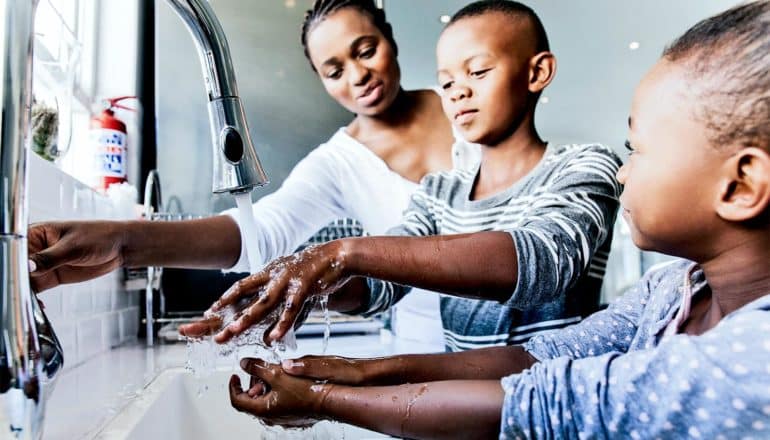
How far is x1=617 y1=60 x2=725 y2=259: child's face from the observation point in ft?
1.42

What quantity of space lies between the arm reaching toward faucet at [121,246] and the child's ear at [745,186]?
23.9 inches

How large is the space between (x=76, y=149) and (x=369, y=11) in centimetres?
77

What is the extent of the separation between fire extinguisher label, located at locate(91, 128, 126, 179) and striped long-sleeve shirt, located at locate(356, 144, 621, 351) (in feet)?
2.38

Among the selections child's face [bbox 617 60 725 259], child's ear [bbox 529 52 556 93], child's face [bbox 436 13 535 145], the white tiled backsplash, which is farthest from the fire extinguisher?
child's face [bbox 617 60 725 259]

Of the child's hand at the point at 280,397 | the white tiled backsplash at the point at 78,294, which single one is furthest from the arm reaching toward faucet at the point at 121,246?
the child's hand at the point at 280,397

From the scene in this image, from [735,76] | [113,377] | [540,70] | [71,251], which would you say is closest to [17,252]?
[71,251]

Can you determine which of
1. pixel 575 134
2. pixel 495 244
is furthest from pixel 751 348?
pixel 575 134

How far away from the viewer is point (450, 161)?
144cm

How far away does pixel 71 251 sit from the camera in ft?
2.08

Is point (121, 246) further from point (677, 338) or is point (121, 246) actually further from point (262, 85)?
point (262, 85)

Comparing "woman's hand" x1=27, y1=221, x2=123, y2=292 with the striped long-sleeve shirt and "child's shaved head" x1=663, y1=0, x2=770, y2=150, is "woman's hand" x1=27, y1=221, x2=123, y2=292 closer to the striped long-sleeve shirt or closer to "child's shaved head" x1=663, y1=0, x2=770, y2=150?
the striped long-sleeve shirt

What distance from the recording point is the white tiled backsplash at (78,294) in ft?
2.78

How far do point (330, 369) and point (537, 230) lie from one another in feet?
0.92

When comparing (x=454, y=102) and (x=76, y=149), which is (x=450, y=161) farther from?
(x=76, y=149)
